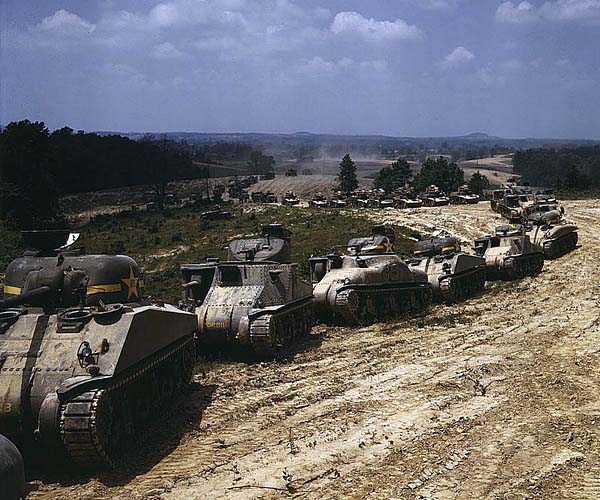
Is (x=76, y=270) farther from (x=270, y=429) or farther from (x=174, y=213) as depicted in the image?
(x=174, y=213)

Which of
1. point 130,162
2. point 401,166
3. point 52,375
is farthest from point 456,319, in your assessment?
point 401,166

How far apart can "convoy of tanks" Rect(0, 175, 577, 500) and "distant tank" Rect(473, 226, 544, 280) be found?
643 centimetres

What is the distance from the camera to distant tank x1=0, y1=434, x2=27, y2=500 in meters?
5.04

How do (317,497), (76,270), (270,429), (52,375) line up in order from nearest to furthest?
(317,497)
(52,375)
(270,429)
(76,270)

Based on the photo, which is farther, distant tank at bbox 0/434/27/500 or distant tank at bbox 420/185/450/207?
distant tank at bbox 420/185/450/207

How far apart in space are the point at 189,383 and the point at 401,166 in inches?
2722

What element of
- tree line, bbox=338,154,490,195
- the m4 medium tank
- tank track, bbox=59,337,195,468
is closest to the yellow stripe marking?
tank track, bbox=59,337,195,468

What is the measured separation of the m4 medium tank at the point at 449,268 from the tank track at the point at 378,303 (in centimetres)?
70

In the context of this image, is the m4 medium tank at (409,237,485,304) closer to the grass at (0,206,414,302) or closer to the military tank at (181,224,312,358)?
the grass at (0,206,414,302)

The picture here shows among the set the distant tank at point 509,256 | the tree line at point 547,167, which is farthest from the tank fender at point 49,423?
the tree line at point 547,167

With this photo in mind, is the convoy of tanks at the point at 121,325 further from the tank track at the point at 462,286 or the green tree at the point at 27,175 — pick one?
the green tree at the point at 27,175

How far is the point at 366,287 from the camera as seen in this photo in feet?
57.5

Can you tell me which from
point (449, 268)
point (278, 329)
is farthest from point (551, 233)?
point (278, 329)

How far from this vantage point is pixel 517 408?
33.1 ft
